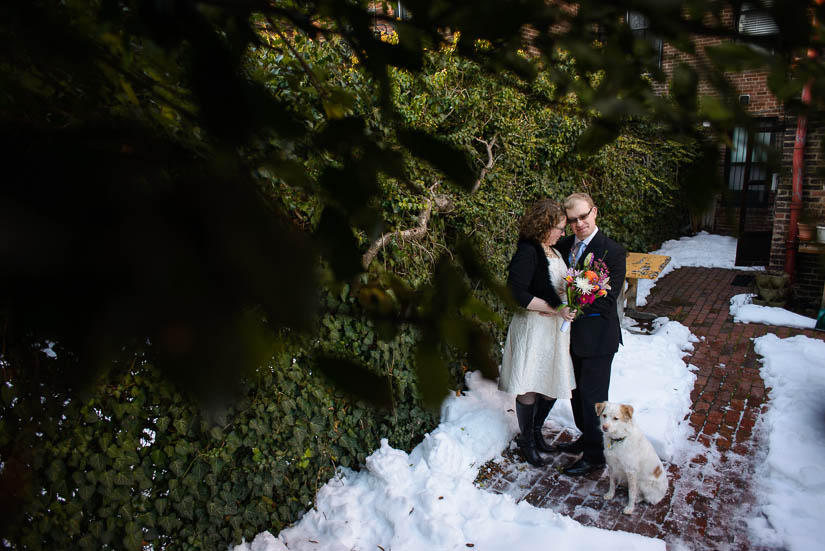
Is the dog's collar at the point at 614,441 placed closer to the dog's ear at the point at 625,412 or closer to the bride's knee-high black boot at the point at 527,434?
the dog's ear at the point at 625,412

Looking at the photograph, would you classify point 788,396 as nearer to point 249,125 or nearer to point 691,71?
point 691,71

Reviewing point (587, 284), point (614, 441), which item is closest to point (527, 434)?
point (614, 441)

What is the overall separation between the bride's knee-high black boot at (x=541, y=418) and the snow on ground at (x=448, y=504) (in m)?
0.29

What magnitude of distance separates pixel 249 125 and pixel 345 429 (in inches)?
135

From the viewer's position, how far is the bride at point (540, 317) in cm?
362

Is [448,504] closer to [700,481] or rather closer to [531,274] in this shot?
[531,274]

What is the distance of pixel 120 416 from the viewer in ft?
8.57

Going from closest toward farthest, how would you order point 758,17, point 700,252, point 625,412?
point 758,17
point 625,412
point 700,252

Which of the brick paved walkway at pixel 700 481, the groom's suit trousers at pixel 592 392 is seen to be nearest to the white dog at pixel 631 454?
the brick paved walkway at pixel 700 481

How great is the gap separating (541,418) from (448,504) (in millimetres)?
1116

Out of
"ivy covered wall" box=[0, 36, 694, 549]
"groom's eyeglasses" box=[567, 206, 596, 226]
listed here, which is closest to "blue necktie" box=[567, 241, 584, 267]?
"groom's eyeglasses" box=[567, 206, 596, 226]

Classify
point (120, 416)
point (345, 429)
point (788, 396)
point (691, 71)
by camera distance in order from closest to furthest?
1. point (691, 71)
2. point (120, 416)
3. point (345, 429)
4. point (788, 396)

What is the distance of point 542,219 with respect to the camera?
3664mm

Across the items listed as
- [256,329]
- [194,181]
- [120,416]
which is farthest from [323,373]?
[120,416]
